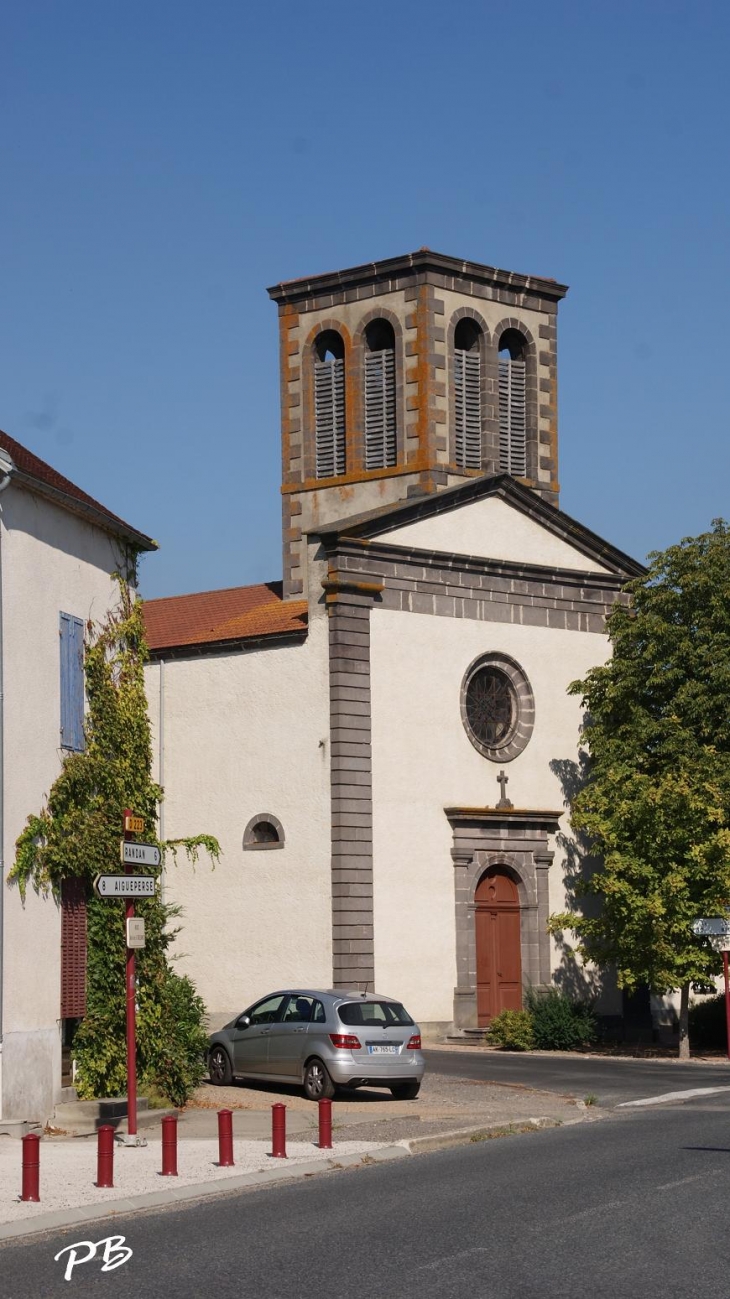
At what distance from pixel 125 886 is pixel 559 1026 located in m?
15.0

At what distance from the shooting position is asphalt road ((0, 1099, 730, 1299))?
9961mm

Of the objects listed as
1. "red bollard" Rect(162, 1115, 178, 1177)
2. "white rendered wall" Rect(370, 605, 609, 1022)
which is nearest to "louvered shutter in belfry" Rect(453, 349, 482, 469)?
"white rendered wall" Rect(370, 605, 609, 1022)

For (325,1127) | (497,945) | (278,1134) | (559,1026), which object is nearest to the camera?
(278,1134)

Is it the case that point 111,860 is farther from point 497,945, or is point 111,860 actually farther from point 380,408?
point 380,408

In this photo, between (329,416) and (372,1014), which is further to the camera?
(329,416)

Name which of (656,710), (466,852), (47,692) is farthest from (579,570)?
(47,692)

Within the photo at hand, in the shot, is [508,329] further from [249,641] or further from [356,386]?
[249,641]

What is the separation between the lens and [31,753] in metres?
19.5

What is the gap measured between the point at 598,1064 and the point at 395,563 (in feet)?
31.1

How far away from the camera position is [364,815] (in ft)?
102

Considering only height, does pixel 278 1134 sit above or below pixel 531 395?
below

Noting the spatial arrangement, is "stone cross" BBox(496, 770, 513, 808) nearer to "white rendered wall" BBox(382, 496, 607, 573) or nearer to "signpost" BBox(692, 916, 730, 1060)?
"white rendered wall" BBox(382, 496, 607, 573)

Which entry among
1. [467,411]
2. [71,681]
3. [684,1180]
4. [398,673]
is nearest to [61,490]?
[71,681]

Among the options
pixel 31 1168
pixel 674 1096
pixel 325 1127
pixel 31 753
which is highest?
pixel 31 753
